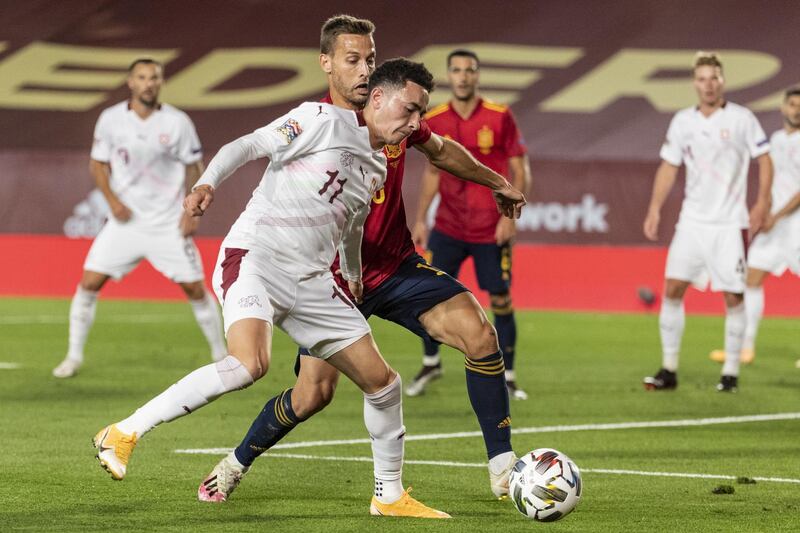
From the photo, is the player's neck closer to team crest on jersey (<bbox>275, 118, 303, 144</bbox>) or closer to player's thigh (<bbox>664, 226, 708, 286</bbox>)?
player's thigh (<bbox>664, 226, 708, 286</bbox>)

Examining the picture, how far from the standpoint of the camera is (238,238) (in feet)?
19.0

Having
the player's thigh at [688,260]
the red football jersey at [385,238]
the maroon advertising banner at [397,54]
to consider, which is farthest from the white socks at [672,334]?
the maroon advertising banner at [397,54]

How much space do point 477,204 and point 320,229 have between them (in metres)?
4.77

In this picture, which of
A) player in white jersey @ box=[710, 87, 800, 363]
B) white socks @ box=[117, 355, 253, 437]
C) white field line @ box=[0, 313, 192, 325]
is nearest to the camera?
white socks @ box=[117, 355, 253, 437]

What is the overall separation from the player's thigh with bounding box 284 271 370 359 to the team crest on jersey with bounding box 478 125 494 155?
15.3 feet

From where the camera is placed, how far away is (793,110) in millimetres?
13336

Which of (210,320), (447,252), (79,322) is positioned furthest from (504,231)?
(79,322)

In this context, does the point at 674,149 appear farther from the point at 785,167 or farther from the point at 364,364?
the point at 364,364

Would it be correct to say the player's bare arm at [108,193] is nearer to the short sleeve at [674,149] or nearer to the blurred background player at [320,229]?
the short sleeve at [674,149]

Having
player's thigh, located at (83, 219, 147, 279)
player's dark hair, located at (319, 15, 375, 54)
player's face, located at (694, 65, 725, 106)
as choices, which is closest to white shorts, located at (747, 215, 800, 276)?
player's face, located at (694, 65, 725, 106)

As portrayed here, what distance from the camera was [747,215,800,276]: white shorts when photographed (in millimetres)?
13133

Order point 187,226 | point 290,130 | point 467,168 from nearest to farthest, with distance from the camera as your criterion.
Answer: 1. point 290,130
2. point 467,168
3. point 187,226

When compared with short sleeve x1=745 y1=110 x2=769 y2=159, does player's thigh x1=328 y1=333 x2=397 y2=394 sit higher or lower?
lower

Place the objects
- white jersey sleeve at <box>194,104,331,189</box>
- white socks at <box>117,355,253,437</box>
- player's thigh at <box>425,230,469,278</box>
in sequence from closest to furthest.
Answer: white socks at <box>117,355,253,437</box> < white jersey sleeve at <box>194,104,331,189</box> < player's thigh at <box>425,230,469,278</box>
